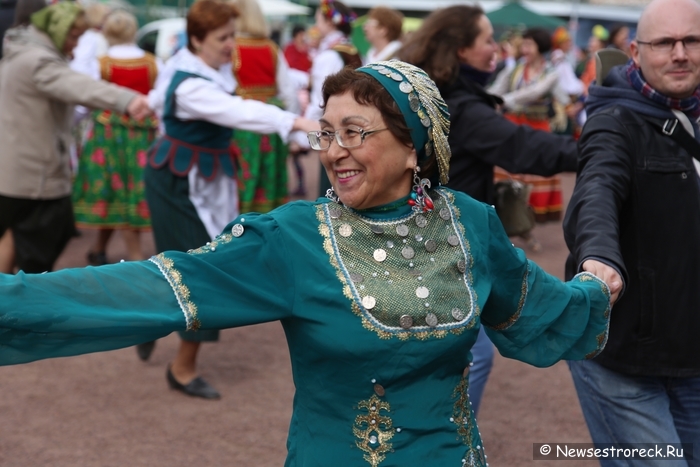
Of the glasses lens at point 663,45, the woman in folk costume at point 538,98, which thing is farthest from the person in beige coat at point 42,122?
the woman in folk costume at point 538,98

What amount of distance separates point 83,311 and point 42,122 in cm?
395

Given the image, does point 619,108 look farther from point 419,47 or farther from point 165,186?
point 165,186

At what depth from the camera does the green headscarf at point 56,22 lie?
17.8ft

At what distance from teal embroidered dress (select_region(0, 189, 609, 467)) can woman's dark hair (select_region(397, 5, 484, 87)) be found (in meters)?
1.67

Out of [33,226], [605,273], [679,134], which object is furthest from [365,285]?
[33,226]

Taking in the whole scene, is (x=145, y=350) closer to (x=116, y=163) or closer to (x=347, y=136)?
(x=116, y=163)

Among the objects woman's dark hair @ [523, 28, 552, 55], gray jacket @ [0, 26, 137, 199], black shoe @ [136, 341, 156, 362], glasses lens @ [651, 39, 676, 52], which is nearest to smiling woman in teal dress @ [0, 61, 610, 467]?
glasses lens @ [651, 39, 676, 52]

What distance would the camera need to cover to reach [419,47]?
407 centimetres

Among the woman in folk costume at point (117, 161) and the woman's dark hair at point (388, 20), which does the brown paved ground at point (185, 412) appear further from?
the woman's dark hair at point (388, 20)

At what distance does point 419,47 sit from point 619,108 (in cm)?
123

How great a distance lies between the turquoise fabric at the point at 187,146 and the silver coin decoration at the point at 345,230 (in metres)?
3.03

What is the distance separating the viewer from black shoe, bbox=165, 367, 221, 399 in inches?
205

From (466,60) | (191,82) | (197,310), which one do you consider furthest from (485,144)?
(197,310)

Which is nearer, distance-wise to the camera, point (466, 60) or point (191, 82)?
point (466, 60)
